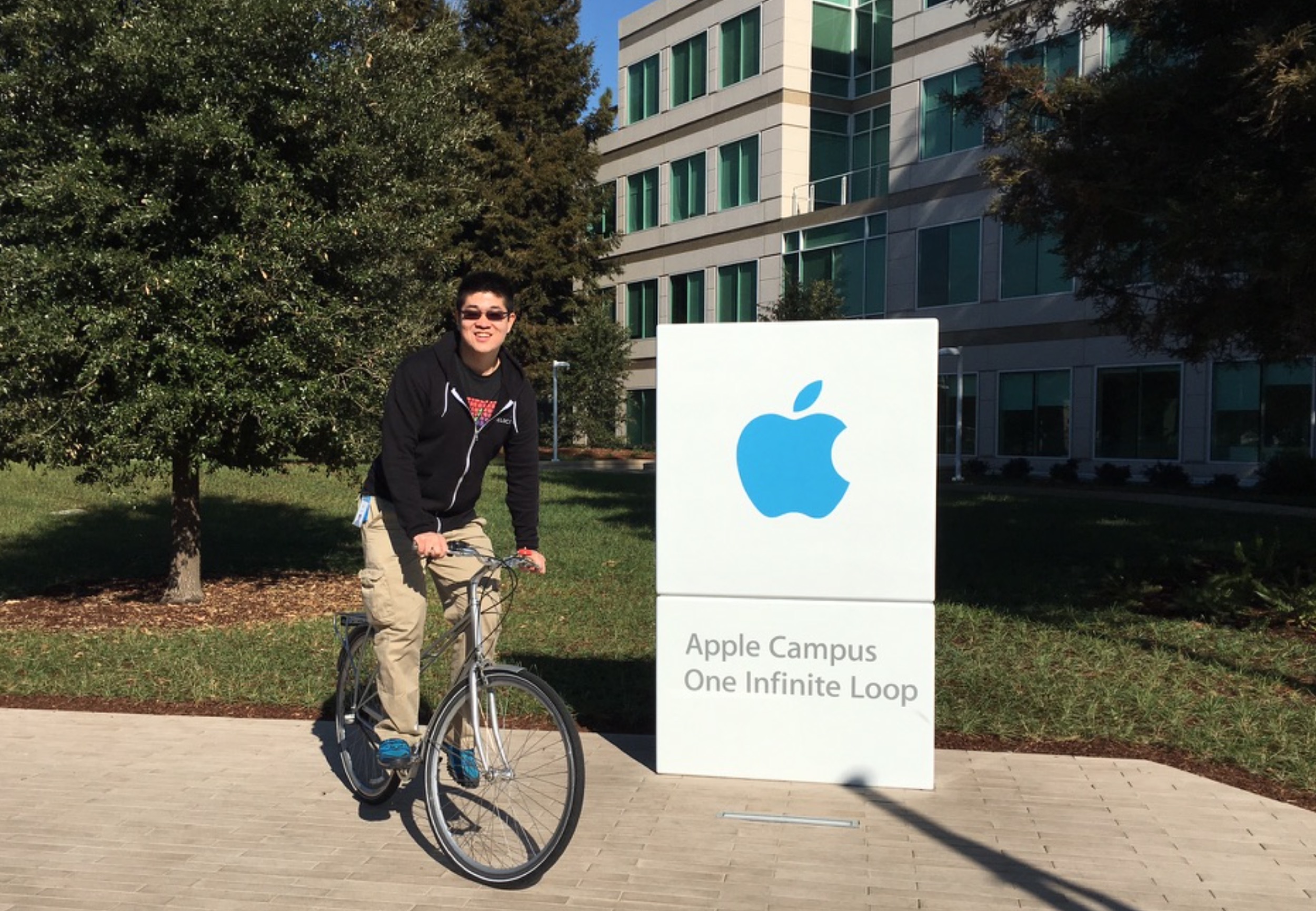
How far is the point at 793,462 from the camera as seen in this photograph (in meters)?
5.30

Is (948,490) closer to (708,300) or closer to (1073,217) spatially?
(1073,217)

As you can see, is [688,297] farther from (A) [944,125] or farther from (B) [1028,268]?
(B) [1028,268]

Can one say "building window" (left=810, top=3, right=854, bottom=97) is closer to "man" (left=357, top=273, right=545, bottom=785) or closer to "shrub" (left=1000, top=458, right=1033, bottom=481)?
"shrub" (left=1000, top=458, right=1033, bottom=481)

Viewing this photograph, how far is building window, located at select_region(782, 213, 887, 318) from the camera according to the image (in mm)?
34938

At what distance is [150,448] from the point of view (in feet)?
28.1

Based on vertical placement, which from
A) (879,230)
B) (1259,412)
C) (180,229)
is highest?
(879,230)

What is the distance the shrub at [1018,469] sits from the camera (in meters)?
30.2

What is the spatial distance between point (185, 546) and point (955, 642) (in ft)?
21.5

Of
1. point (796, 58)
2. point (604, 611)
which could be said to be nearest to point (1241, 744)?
point (604, 611)

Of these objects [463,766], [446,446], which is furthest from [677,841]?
[446,446]

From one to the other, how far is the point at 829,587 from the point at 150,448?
5.56 metres

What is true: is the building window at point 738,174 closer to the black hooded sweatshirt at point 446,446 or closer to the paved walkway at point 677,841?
the paved walkway at point 677,841

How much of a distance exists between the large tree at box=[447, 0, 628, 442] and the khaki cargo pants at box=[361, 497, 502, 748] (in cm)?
3424

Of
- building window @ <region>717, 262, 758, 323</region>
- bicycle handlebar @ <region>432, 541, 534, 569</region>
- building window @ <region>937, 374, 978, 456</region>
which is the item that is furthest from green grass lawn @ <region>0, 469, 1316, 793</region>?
building window @ <region>717, 262, 758, 323</region>
